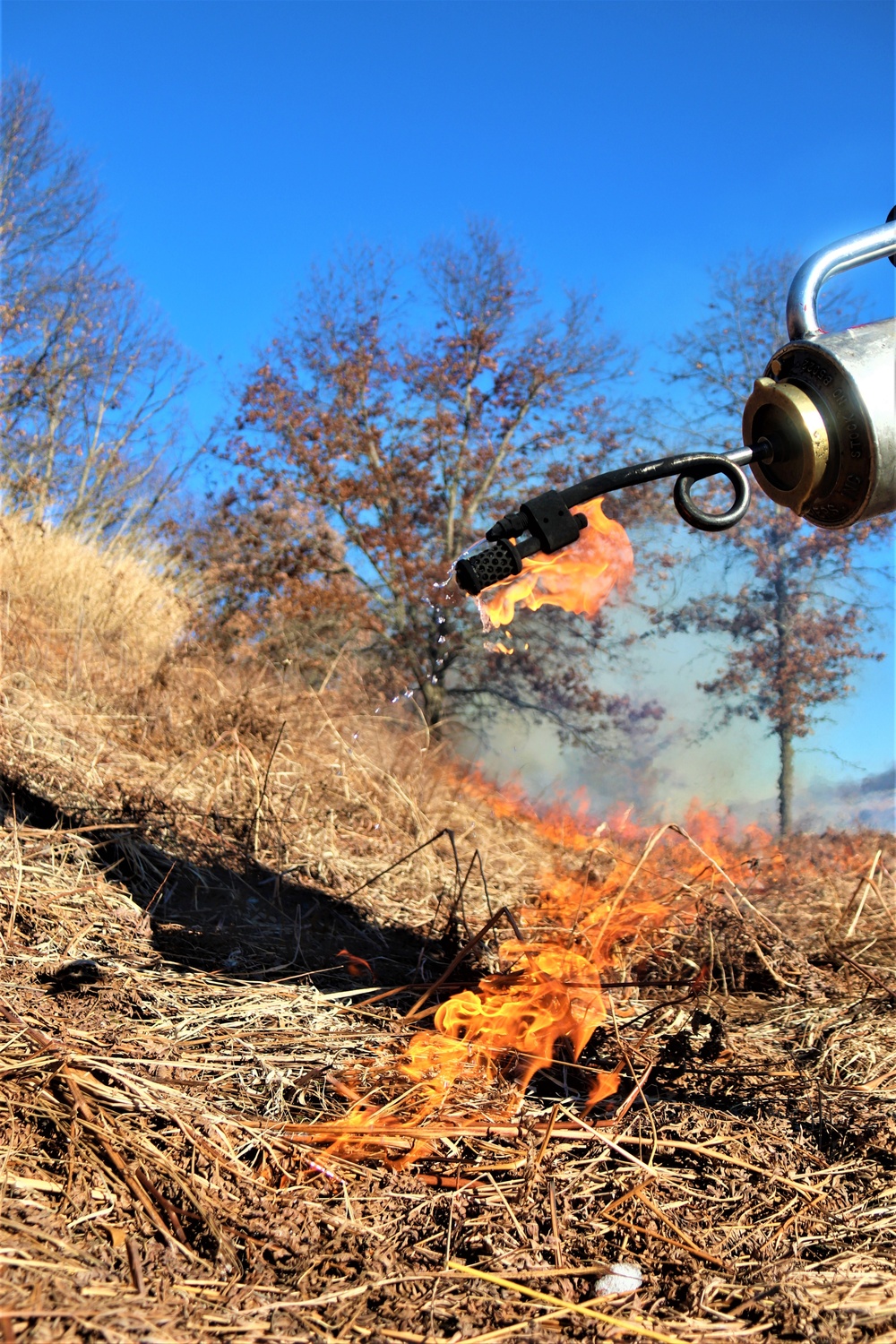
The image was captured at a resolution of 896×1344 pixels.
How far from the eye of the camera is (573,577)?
7.65 feet

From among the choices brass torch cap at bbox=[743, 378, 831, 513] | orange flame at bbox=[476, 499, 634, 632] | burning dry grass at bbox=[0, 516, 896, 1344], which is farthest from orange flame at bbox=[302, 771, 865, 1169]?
brass torch cap at bbox=[743, 378, 831, 513]

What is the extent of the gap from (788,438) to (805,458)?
0.17 ft

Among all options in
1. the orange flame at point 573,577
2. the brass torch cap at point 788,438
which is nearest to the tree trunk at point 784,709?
the orange flame at point 573,577

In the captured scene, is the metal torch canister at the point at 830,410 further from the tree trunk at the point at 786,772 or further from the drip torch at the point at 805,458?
the tree trunk at the point at 786,772

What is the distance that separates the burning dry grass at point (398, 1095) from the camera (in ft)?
5.17

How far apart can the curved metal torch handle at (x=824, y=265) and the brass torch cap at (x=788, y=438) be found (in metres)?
0.15

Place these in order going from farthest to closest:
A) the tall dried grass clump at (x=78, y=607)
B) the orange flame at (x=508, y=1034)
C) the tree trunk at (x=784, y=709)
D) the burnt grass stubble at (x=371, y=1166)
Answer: the tree trunk at (x=784, y=709), the tall dried grass clump at (x=78, y=607), the orange flame at (x=508, y=1034), the burnt grass stubble at (x=371, y=1166)

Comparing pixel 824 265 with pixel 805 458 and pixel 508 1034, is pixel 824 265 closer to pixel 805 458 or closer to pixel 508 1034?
pixel 805 458

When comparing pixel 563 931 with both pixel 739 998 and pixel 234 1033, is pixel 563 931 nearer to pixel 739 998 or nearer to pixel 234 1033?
pixel 739 998

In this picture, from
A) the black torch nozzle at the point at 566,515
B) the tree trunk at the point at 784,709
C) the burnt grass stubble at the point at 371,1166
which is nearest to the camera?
the burnt grass stubble at the point at 371,1166

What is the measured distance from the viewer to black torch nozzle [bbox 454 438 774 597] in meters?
1.69

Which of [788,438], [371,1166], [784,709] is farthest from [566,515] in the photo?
[784,709]

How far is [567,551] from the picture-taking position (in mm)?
2180

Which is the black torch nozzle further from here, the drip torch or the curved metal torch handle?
the curved metal torch handle
